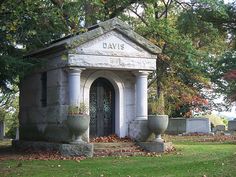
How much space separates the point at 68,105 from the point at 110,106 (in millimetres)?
2345

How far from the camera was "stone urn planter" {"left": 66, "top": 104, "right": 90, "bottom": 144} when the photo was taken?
1593 centimetres

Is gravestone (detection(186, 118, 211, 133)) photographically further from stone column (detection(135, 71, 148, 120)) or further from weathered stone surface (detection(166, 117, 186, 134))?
stone column (detection(135, 71, 148, 120))

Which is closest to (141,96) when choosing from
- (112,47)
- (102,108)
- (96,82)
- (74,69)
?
(102,108)

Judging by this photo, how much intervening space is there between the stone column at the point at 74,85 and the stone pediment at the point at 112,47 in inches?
25.6

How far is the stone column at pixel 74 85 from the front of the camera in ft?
55.1

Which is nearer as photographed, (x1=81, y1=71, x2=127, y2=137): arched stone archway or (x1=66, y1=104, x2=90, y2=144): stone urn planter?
(x1=66, y1=104, x2=90, y2=144): stone urn planter

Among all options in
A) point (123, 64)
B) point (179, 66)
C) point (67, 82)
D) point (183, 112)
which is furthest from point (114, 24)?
point (183, 112)

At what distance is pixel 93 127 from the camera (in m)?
18.8

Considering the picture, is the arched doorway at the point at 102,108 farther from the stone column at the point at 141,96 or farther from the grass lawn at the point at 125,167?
the grass lawn at the point at 125,167

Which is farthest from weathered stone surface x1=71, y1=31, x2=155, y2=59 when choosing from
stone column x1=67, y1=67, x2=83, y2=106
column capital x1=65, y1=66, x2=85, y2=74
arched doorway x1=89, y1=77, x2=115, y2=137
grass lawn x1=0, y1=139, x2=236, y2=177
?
grass lawn x1=0, y1=139, x2=236, y2=177

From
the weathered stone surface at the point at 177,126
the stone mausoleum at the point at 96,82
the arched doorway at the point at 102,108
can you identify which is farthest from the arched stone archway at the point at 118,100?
the weathered stone surface at the point at 177,126

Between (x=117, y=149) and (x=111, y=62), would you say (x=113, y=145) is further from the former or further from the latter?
(x=111, y=62)

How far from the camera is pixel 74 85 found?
Result: 16.8m

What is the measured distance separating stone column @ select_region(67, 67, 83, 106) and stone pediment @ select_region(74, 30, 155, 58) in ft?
2.13
